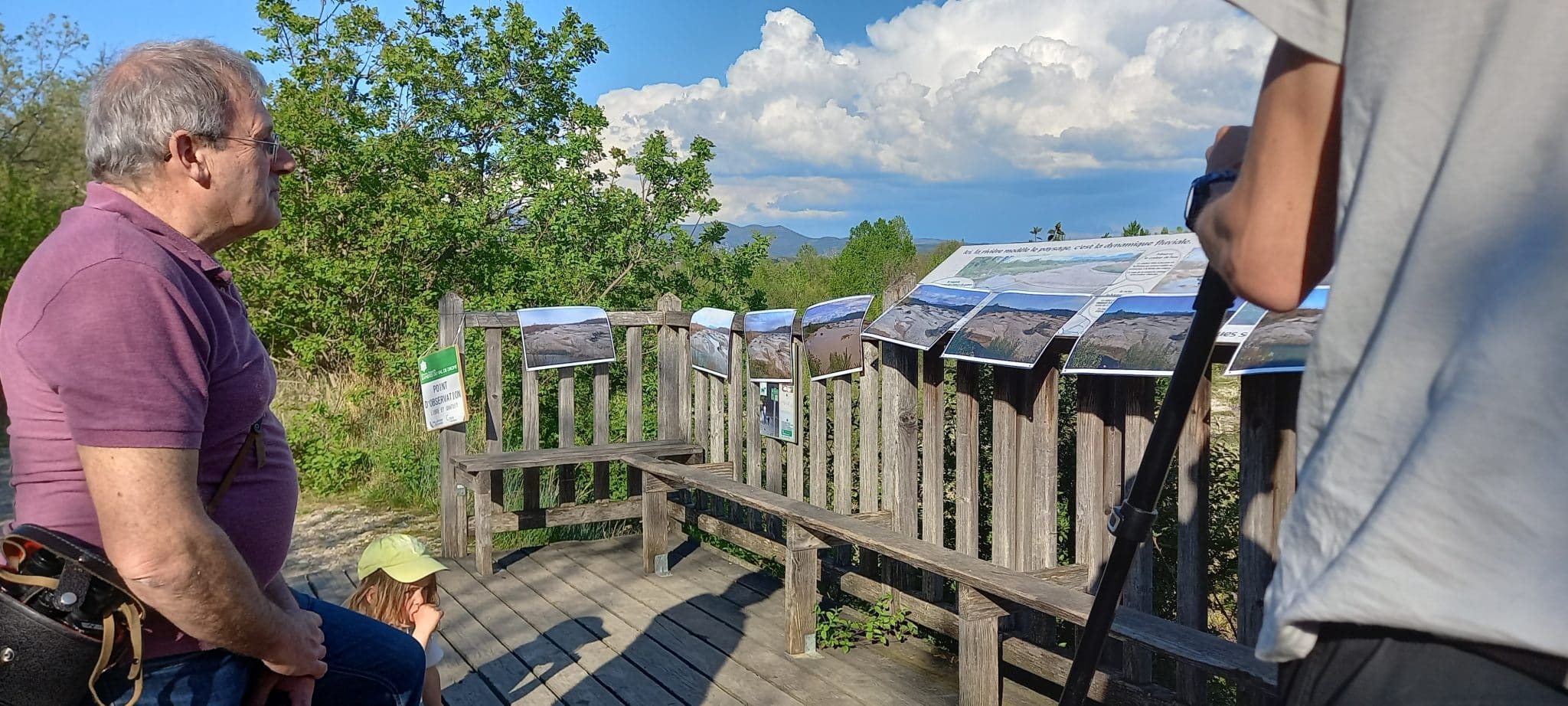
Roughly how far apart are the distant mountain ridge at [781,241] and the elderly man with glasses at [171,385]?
9053 millimetres

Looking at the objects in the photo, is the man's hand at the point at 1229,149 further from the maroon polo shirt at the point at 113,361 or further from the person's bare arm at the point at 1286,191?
the maroon polo shirt at the point at 113,361

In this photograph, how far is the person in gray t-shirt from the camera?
78 centimetres

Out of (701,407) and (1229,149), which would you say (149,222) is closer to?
(1229,149)

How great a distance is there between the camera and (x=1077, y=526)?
3762 mm

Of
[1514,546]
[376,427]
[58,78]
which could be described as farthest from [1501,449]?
[58,78]

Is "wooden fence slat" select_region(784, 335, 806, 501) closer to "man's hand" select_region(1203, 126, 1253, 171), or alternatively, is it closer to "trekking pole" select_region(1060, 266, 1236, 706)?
"trekking pole" select_region(1060, 266, 1236, 706)

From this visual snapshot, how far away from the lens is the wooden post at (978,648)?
12.0 ft

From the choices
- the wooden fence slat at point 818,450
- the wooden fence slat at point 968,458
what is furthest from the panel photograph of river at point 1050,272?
the wooden fence slat at point 818,450

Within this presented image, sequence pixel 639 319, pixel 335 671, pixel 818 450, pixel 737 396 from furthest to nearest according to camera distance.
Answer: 1. pixel 639 319
2. pixel 737 396
3. pixel 818 450
4. pixel 335 671

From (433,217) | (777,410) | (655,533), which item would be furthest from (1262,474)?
(433,217)

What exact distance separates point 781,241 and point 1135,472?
23.5 m

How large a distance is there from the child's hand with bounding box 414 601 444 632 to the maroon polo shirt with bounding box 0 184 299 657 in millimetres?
1685

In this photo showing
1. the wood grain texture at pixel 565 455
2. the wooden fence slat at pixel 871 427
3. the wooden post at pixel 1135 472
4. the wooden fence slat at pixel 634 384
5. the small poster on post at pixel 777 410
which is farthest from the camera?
the wooden fence slat at pixel 634 384

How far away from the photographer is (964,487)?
13.9 feet
